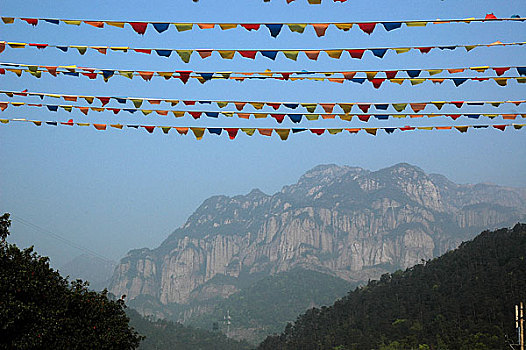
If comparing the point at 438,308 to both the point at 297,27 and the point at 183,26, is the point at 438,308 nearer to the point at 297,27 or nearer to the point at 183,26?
the point at 297,27

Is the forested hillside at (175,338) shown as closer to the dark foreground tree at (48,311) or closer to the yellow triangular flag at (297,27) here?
the dark foreground tree at (48,311)

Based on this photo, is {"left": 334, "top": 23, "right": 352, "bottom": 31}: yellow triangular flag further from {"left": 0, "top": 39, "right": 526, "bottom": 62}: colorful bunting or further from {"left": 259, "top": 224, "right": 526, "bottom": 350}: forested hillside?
{"left": 259, "top": 224, "right": 526, "bottom": 350}: forested hillside

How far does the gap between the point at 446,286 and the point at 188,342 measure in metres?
58.0

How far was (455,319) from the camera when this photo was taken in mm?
48656

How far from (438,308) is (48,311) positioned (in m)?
44.5

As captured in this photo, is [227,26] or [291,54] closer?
[227,26]

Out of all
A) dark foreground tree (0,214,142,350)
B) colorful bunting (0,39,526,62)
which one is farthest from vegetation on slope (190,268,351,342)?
colorful bunting (0,39,526,62)

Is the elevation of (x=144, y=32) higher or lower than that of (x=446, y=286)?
lower

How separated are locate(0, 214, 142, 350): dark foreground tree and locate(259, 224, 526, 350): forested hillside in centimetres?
3222

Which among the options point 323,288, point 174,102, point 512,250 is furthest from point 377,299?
point 323,288

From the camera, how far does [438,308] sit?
5250cm

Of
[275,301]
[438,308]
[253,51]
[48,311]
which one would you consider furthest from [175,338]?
[253,51]

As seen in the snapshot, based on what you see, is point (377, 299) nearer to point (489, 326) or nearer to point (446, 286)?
point (446, 286)

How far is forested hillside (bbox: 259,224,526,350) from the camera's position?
45688 millimetres
